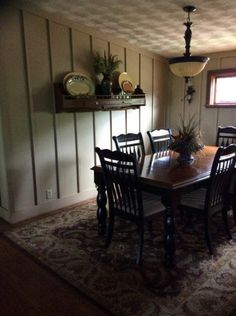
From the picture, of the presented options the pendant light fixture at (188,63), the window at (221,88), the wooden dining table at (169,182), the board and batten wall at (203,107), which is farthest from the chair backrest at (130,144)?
the window at (221,88)

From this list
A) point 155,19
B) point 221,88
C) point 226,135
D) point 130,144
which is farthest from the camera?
point 221,88

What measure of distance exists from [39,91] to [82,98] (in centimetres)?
53

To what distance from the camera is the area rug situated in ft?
6.62

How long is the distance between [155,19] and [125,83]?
1101 mm

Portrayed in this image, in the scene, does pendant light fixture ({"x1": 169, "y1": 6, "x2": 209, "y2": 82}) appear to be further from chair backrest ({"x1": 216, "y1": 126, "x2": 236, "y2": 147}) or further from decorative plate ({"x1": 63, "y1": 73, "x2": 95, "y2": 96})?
chair backrest ({"x1": 216, "y1": 126, "x2": 236, "y2": 147})

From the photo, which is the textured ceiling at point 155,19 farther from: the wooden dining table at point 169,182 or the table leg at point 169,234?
the table leg at point 169,234

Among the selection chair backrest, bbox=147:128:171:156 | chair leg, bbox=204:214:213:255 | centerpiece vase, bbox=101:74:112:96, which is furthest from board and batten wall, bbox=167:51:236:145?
chair leg, bbox=204:214:213:255

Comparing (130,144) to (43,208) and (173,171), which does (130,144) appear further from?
(43,208)

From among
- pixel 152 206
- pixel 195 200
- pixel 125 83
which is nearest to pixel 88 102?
pixel 125 83

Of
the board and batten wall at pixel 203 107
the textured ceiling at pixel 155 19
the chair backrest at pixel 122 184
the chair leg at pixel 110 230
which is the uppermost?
the textured ceiling at pixel 155 19

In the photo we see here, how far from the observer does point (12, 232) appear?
3.18 metres

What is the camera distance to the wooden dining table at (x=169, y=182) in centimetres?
235

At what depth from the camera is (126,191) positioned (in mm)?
2494

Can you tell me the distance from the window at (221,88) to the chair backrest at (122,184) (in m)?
2.88
